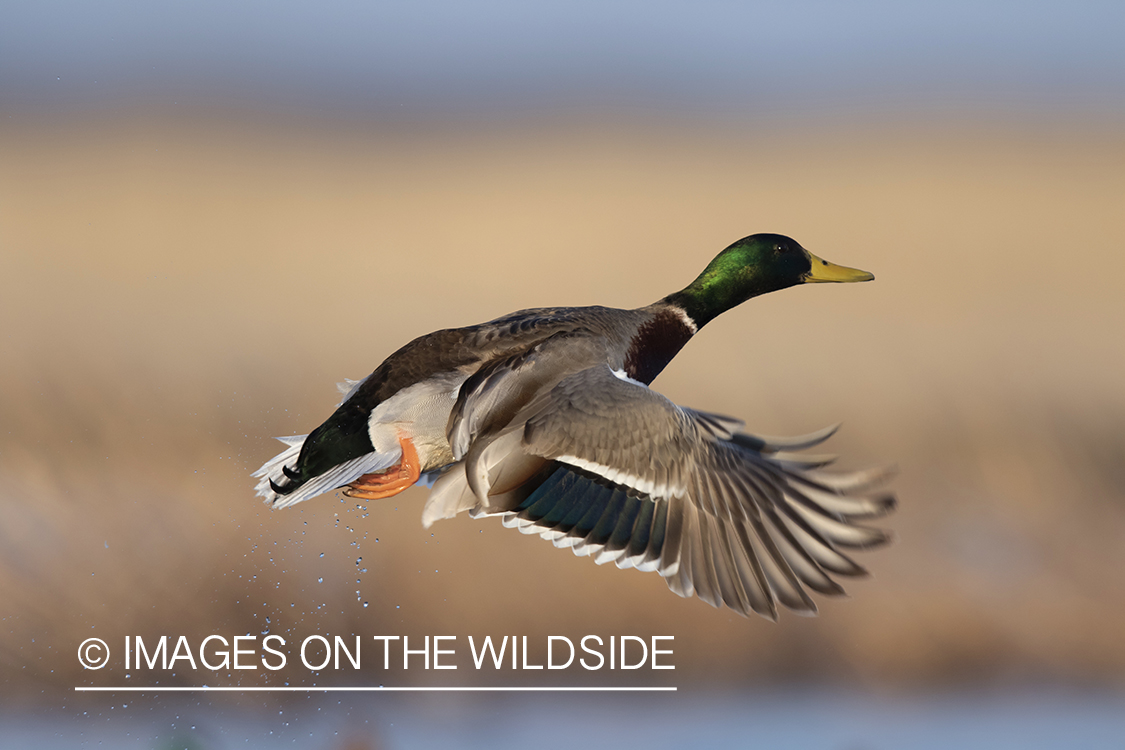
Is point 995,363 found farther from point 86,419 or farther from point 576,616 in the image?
point 86,419

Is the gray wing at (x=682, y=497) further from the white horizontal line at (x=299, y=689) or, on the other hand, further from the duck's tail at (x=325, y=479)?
the white horizontal line at (x=299, y=689)

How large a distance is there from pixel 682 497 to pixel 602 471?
0.68 ft

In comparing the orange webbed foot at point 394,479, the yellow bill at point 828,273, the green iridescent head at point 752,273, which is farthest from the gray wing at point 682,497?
the yellow bill at point 828,273

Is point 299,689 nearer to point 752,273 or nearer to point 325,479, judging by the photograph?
point 325,479

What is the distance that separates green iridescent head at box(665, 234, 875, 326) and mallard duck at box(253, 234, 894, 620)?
636 millimetres

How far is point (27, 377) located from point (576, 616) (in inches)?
127

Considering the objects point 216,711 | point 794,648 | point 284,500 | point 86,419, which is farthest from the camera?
point 86,419

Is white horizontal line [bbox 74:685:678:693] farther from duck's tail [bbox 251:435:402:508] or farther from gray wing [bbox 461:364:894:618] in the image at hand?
gray wing [bbox 461:364:894:618]

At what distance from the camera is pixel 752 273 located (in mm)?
3410

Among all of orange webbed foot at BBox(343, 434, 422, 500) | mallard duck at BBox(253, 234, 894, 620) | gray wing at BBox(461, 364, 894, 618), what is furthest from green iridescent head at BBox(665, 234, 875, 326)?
orange webbed foot at BBox(343, 434, 422, 500)

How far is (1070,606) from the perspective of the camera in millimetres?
4871

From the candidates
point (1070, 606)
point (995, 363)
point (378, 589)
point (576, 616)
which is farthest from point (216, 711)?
point (995, 363)

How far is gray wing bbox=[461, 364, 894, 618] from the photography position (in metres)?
2.42

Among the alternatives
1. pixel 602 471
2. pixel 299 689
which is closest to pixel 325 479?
pixel 602 471
